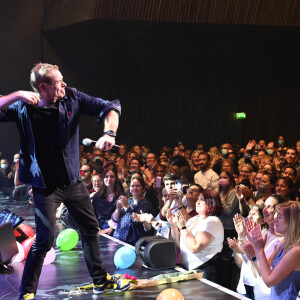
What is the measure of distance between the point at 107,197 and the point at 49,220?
3.33 metres

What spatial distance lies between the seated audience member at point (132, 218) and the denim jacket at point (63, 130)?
7.73 feet

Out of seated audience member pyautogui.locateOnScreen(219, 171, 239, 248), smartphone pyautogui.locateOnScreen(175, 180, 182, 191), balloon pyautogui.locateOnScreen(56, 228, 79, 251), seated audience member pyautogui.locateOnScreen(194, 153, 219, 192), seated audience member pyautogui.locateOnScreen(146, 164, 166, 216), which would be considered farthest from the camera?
seated audience member pyautogui.locateOnScreen(194, 153, 219, 192)

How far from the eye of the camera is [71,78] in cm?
1297

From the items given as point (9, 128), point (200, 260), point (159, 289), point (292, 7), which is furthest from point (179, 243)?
point (9, 128)

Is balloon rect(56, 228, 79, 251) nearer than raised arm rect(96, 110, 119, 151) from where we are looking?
No

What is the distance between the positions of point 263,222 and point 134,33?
9256mm

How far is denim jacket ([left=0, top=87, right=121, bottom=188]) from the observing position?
9.32 feet

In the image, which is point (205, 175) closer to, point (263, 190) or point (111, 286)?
point (263, 190)

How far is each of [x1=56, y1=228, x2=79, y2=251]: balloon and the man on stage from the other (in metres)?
1.75

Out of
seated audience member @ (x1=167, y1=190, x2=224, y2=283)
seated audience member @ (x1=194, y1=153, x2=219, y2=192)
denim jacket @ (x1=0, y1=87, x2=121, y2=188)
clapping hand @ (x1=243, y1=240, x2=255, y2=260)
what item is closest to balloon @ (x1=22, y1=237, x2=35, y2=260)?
seated audience member @ (x1=167, y1=190, x2=224, y2=283)

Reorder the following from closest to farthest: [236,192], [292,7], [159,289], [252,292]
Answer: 1. [159,289]
2. [252,292]
3. [236,192]
4. [292,7]

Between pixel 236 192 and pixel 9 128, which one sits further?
pixel 9 128

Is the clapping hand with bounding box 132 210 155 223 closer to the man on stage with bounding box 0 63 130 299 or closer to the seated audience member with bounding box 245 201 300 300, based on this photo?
the seated audience member with bounding box 245 201 300 300

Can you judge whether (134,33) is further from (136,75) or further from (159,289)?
(159,289)
